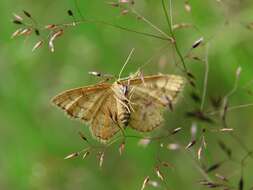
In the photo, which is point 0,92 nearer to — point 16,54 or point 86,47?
point 16,54

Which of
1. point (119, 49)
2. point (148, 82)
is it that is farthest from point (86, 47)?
point (148, 82)

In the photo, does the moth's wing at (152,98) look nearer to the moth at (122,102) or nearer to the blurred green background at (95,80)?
the moth at (122,102)

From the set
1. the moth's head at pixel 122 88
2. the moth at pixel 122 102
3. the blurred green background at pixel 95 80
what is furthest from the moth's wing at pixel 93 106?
the blurred green background at pixel 95 80

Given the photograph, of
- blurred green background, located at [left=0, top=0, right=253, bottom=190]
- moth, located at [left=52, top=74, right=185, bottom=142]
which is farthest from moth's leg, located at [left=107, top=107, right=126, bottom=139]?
blurred green background, located at [left=0, top=0, right=253, bottom=190]

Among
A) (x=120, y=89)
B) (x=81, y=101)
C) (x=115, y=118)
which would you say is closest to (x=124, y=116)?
(x=115, y=118)

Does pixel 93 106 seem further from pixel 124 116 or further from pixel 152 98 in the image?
pixel 152 98

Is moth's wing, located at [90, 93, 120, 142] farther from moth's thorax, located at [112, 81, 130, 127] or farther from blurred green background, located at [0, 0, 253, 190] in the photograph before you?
blurred green background, located at [0, 0, 253, 190]
